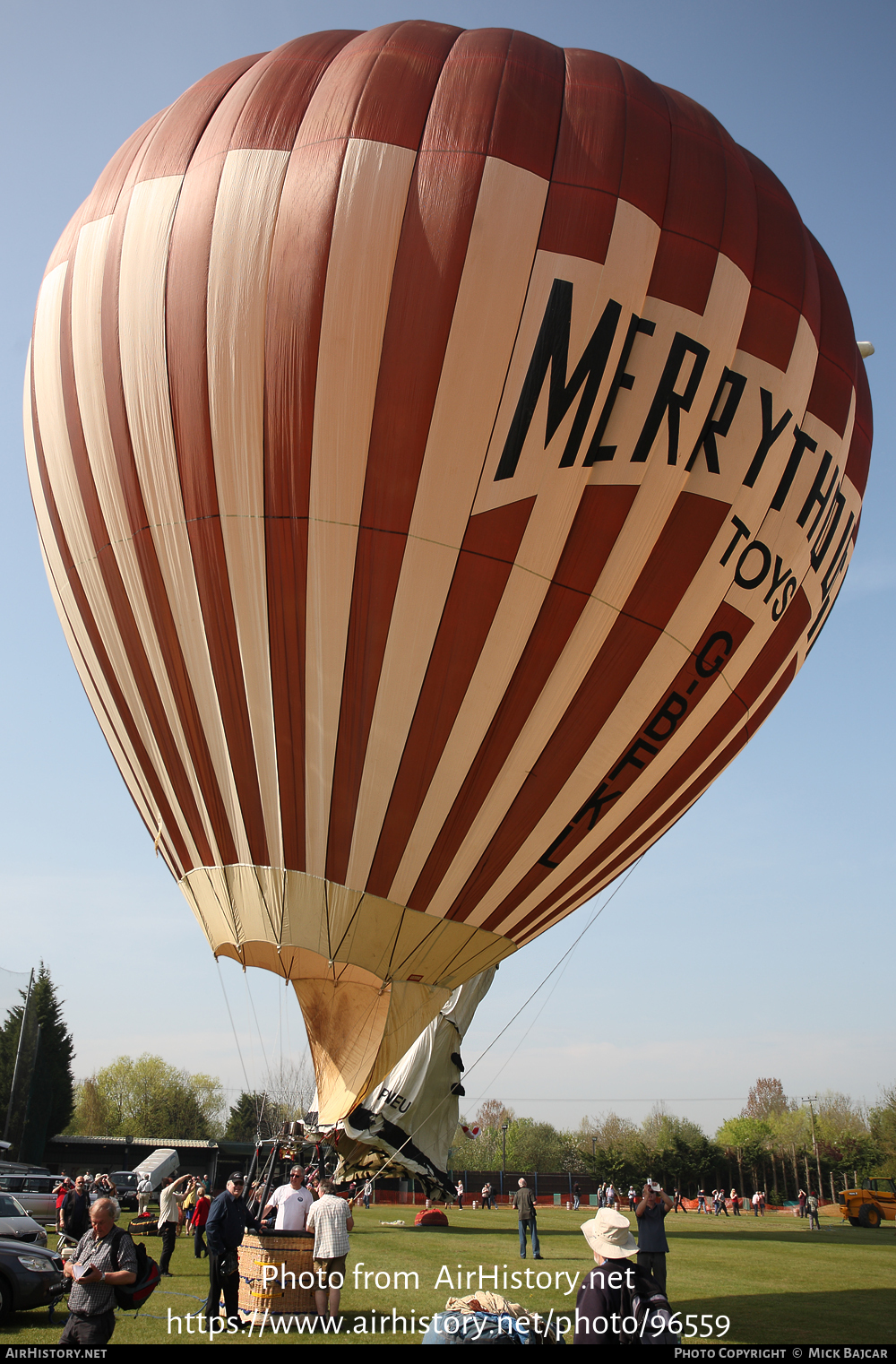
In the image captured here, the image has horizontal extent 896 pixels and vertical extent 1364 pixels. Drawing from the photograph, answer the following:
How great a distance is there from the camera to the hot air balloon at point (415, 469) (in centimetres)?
824

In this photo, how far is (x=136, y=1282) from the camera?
195 inches

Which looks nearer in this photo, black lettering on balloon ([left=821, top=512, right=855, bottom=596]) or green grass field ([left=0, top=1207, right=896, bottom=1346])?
green grass field ([left=0, top=1207, right=896, bottom=1346])

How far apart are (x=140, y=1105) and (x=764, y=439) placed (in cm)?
7669

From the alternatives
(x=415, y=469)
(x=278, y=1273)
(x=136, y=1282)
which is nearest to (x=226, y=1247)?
(x=278, y=1273)

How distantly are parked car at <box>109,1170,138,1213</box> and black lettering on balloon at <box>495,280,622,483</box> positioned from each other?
21.7 metres

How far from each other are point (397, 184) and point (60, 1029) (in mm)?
50837

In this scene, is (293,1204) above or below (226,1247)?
above

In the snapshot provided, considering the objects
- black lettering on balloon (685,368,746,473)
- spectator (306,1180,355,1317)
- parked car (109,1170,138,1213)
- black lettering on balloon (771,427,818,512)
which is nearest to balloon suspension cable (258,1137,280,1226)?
spectator (306,1180,355,1317)

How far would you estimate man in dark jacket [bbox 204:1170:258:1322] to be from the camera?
25.9 ft

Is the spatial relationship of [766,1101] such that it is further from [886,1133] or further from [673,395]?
[673,395]

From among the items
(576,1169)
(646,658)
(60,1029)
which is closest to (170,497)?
(646,658)

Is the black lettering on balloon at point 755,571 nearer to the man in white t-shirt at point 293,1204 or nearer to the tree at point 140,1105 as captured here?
the man in white t-shirt at point 293,1204

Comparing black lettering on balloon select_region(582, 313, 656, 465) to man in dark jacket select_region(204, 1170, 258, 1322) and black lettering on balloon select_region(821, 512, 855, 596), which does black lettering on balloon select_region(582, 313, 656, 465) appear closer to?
black lettering on balloon select_region(821, 512, 855, 596)

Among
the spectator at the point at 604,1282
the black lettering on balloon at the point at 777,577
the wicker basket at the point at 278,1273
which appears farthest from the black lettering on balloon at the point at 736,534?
the wicker basket at the point at 278,1273
